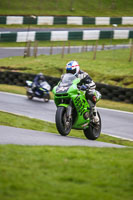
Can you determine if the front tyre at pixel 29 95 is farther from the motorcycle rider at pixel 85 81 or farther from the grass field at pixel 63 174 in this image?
the grass field at pixel 63 174

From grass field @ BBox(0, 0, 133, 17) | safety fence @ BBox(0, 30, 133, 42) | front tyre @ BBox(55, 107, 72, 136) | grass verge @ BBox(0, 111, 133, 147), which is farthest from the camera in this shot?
grass field @ BBox(0, 0, 133, 17)

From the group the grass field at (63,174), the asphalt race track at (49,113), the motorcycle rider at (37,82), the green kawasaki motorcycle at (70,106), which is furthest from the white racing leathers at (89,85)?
the motorcycle rider at (37,82)

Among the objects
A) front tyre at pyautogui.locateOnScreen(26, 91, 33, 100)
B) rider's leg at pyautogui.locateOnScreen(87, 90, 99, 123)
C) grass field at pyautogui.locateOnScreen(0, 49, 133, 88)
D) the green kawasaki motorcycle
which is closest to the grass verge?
rider's leg at pyautogui.locateOnScreen(87, 90, 99, 123)

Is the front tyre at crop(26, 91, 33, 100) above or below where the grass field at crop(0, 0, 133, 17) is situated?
below

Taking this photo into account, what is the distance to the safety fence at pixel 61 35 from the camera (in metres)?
26.5

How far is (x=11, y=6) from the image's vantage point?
35.2 metres

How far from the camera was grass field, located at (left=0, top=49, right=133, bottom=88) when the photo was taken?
62.4 ft

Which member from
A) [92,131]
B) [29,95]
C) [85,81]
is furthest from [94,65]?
[85,81]

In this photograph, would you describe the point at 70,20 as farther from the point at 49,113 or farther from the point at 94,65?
the point at 49,113

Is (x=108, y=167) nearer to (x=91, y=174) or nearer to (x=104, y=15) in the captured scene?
(x=91, y=174)

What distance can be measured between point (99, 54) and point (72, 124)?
16301mm

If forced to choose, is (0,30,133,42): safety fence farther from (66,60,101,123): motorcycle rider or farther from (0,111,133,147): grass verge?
(66,60,101,123): motorcycle rider

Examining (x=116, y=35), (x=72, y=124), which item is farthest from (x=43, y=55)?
(x=72, y=124)

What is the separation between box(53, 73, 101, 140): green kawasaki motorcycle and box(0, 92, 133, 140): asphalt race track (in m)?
2.25
